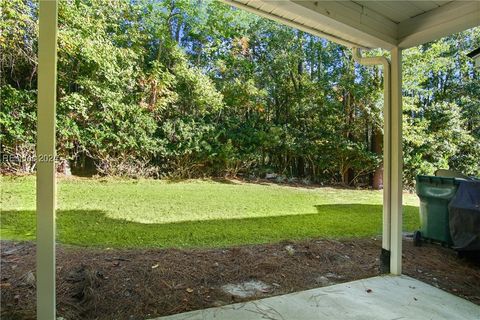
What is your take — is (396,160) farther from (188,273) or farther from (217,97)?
(217,97)

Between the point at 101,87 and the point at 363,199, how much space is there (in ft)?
18.1

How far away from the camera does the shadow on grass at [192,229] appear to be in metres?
3.37

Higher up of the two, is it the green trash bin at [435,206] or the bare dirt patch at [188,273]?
the green trash bin at [435,206]

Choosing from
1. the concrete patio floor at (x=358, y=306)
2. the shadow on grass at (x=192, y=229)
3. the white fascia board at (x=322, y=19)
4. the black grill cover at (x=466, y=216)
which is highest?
the white fascia board at (x=322, y=19)

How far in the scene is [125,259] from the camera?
2.81m

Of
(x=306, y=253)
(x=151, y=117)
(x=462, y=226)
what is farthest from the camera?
(x=151, y=117)

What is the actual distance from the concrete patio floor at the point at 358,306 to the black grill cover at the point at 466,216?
0.90 m

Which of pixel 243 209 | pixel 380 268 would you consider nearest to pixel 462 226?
pixel 380 268

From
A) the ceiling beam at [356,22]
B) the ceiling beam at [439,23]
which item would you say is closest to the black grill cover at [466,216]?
the ceiling beam at [439,23]

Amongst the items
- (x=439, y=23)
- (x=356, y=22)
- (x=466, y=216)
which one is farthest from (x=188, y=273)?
(x=439, y=23)

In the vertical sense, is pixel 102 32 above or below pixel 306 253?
above

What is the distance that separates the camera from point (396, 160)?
8.62 feet

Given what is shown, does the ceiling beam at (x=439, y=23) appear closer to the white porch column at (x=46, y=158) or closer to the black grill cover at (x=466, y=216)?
the black grill cover at (x=466, y=216)

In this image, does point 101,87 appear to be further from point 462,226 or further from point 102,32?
point 462,226
